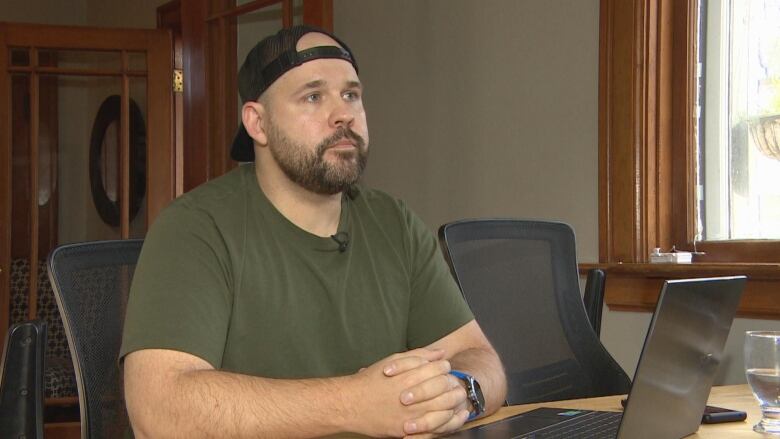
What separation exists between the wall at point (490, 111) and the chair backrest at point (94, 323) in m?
1.57

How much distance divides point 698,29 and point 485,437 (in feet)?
5.92

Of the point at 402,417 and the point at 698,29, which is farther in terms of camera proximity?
the point at 698,29

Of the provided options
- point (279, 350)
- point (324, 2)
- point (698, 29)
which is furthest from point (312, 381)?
point (324, 2)

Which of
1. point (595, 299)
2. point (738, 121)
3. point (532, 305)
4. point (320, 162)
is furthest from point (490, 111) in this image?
point (320, 162)

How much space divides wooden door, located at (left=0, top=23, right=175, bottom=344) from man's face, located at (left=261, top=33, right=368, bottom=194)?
2911mm

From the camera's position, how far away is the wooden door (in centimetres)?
438

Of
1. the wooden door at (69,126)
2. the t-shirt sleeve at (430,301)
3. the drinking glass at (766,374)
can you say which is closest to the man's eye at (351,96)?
the t-shirt sleeve at (430,301)

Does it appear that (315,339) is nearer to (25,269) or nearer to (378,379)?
(378,379)

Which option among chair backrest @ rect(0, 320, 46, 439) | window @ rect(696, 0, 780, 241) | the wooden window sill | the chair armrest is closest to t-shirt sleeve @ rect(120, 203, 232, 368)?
chair backrest @ rect(0, 320, 46, 439)

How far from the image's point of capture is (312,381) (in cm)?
134

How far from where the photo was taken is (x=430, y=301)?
69.1 inches

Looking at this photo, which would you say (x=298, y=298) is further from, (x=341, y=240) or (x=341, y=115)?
(x=341, y=115)

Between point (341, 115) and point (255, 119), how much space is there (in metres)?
0.19

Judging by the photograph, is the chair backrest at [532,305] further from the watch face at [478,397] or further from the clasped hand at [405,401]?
the clasped hand at [405,401]
